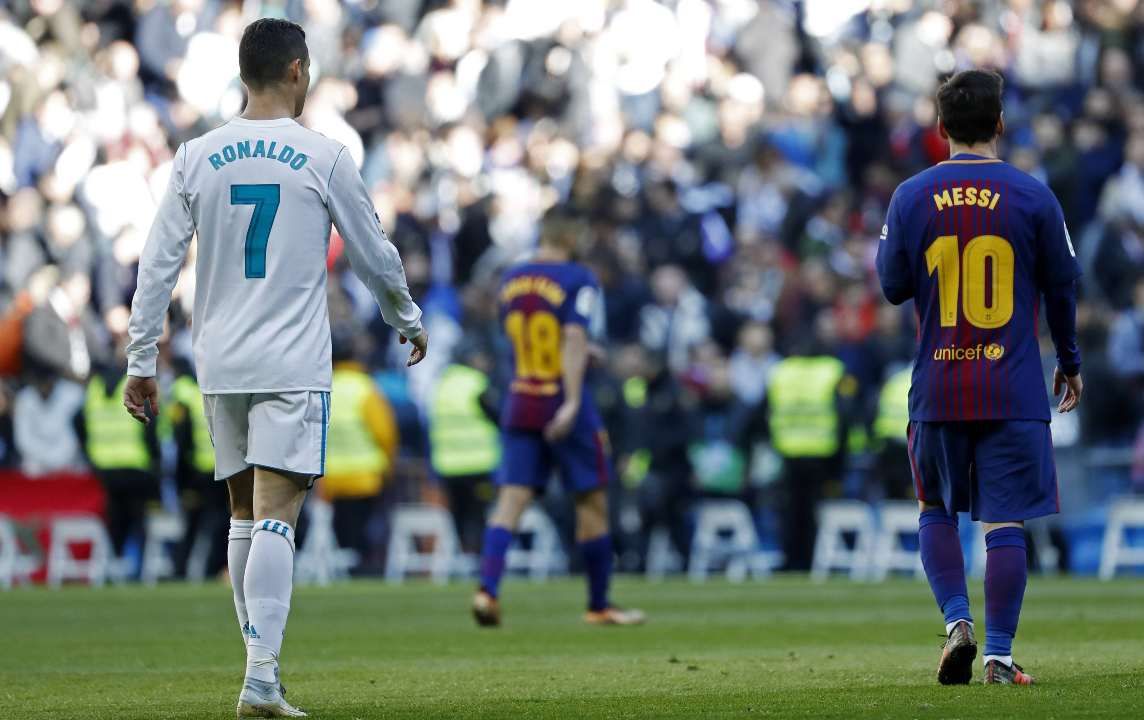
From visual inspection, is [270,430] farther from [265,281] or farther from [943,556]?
[943,556]

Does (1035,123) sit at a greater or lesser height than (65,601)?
greater

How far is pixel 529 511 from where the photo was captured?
22.3 metres

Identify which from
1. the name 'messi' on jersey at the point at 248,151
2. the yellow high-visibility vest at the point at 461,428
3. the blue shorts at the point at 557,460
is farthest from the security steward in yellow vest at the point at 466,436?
the name 'messi' on jersey at the point at 248,151

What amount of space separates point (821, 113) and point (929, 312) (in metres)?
17.9

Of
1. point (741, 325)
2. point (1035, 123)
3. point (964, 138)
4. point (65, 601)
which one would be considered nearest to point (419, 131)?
point (741, 325)

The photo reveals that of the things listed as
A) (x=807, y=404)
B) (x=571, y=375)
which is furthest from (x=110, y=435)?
(x=571, y=375)

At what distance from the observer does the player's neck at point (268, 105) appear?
7.74 meters

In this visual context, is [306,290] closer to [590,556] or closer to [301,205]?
[301,205]

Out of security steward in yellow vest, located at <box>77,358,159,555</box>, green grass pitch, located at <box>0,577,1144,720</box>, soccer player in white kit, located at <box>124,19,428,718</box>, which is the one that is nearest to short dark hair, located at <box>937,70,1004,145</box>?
green grass pitch, located at <box>0,577,1144,720</box>

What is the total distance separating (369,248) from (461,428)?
13841mm

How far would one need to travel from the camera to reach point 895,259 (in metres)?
8.46

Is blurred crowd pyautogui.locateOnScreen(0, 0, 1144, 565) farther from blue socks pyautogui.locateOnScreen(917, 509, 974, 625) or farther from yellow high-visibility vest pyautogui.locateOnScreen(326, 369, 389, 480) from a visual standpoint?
blue socks pyautogui.locateOnScreen(917, 509, 974, 625)

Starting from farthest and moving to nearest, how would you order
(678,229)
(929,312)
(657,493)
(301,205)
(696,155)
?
(696,155) → (678,229) → (657,493) → (929,312) → (301,205)

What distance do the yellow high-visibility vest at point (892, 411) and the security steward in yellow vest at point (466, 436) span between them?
364 centimetres
